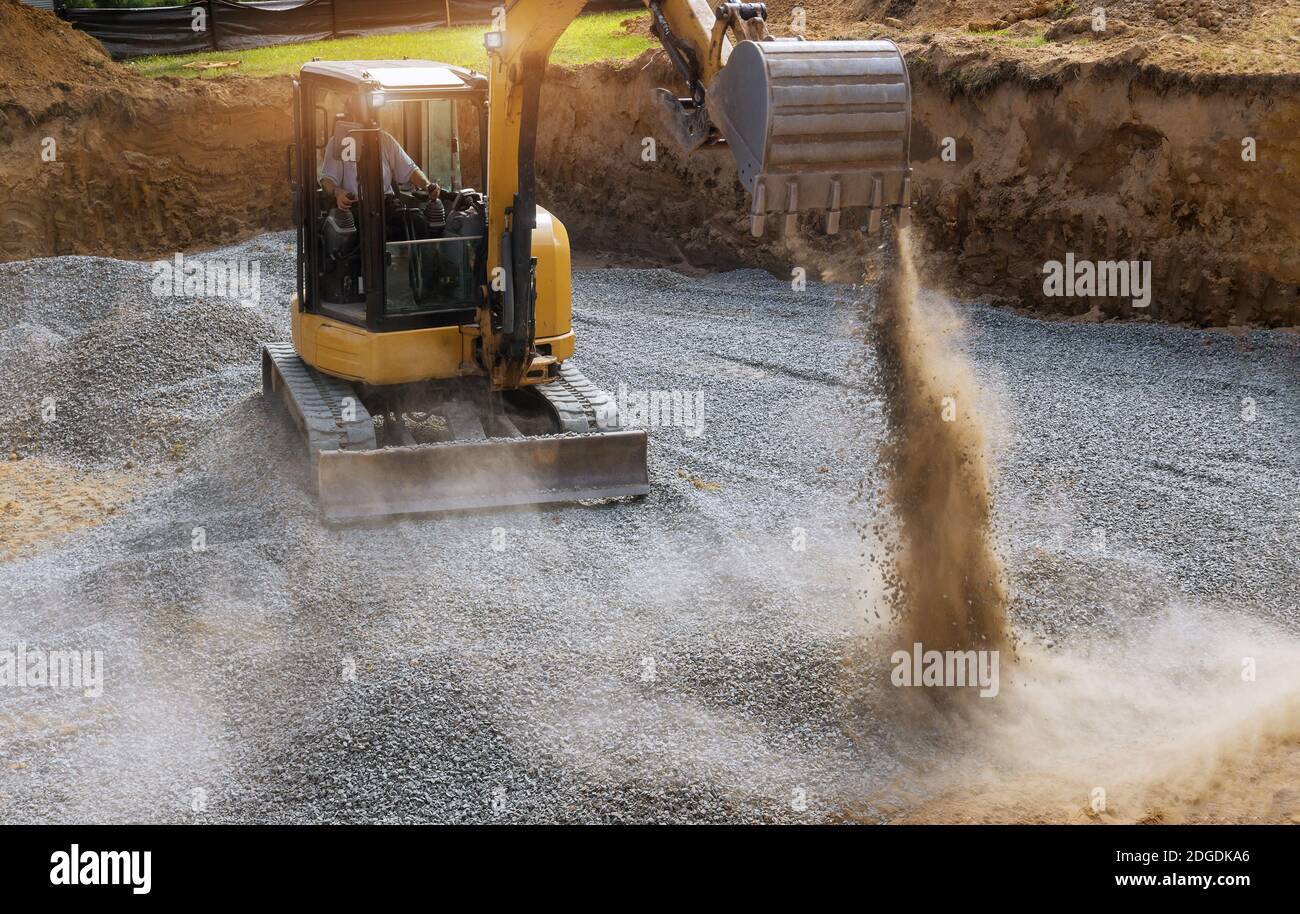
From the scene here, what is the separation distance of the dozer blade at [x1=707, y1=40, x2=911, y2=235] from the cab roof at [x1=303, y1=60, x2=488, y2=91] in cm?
320

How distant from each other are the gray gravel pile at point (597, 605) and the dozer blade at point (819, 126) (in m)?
2.27

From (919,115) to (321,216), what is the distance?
26.0 feet

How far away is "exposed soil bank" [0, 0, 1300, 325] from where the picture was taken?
39.3ft

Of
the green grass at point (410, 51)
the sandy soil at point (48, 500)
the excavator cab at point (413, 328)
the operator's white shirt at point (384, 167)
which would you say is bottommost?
the sandy soil at point (48, 500)

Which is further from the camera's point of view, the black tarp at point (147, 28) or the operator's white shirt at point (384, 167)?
the black tarp at point (147, 28)

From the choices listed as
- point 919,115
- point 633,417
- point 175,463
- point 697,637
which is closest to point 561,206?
point 919,115

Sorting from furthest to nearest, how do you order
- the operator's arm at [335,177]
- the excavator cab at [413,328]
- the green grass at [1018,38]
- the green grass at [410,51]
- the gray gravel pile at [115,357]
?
the green grass at [410,51]
the green grass at [1018,38]
the gray gravel pile at [115,357]
the operator's arm at [335,177]
the excavator cab at [413,328]

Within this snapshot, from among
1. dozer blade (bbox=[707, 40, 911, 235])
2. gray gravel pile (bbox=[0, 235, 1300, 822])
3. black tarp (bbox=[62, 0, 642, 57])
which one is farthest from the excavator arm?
black tarp (bbox=[62, 0, 642, 57])

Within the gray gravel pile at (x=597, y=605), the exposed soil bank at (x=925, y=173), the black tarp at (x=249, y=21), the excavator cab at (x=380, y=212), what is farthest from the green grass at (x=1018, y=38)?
the black tarp at (x=249, y=21)

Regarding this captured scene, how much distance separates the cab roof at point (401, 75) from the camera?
776cm

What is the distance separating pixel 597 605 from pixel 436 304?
101 inches

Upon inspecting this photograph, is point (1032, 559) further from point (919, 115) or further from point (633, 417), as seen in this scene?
point (919, 115)

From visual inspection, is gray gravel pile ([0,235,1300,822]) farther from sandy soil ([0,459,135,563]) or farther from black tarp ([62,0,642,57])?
black tarp ([62,0,642,57])

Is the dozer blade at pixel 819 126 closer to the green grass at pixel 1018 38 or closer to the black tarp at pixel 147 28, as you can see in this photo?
the green grass at pixel 1018 38
